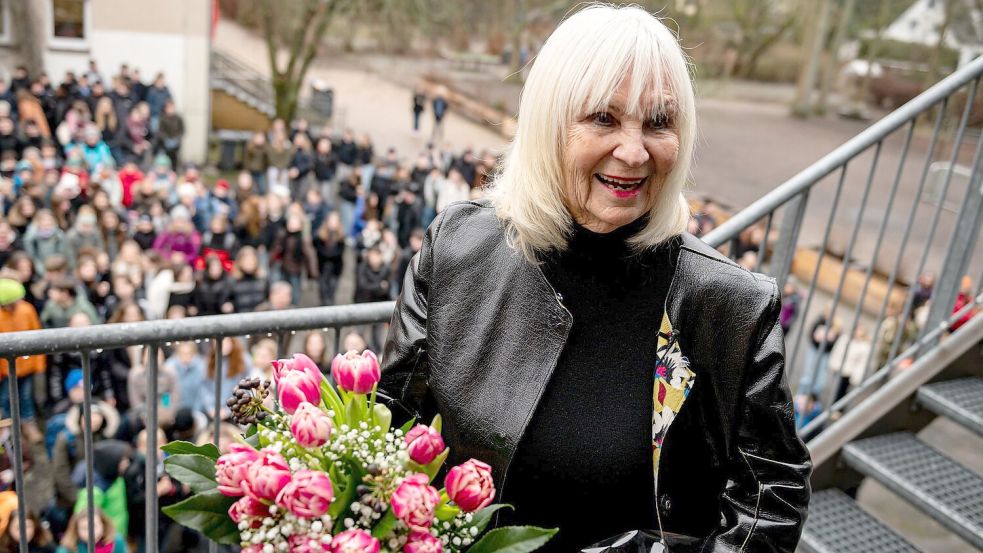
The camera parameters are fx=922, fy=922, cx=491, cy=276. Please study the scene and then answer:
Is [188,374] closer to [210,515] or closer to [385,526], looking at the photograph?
[210,515]

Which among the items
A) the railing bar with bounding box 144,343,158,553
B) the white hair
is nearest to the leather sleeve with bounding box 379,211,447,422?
the white hair

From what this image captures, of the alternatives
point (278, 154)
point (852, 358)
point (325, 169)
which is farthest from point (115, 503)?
point (278, 154)

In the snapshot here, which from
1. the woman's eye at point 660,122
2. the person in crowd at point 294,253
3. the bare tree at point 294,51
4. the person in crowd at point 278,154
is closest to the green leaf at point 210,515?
the woman's eye at point 660,122

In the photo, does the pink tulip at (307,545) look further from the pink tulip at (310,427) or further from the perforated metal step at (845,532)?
the perforated metal step at (845,532)

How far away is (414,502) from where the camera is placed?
4.19 ft

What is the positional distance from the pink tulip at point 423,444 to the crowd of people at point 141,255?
1.19 m

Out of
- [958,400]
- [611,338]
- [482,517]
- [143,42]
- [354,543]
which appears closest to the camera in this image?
[354,543]

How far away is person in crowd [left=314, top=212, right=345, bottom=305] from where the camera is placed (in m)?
12.1

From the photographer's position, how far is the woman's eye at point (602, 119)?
5.27 feet

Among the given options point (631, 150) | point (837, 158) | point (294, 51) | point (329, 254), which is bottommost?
point (329, 254)

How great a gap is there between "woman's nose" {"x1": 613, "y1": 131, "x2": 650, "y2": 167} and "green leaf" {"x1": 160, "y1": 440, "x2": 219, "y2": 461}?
830mm

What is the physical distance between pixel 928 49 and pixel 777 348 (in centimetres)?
3570

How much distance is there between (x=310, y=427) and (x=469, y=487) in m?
0.25

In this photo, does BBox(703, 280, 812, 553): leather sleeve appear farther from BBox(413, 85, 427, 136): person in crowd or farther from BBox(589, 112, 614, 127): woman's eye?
BBox(413, 85, 427, 136): person in crowd
